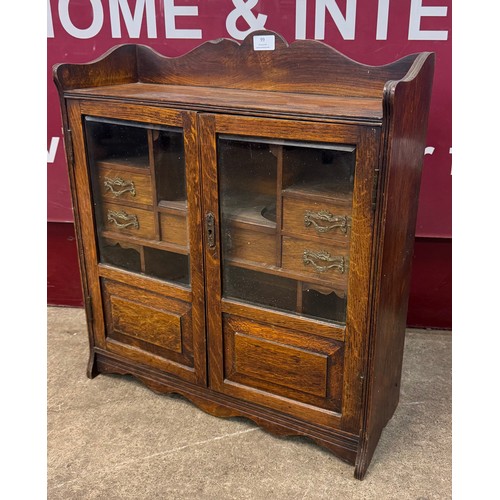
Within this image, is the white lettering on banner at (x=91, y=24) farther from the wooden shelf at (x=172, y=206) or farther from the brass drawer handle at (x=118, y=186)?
the wooden shelf at (x=172, y=206)

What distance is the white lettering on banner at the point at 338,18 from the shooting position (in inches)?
95.6

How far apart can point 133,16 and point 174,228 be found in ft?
3.60

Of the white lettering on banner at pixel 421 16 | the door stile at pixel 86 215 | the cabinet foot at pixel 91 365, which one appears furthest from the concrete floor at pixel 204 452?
the white lettering on banner at pixel 421 16

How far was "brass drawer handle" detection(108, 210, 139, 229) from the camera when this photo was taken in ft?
7.70

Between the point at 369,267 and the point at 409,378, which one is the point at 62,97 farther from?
the point at 409,378

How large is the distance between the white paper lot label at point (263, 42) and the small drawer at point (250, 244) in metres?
0.72

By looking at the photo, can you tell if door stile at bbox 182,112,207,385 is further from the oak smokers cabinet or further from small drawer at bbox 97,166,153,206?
small drawer at bbox 97,166,153,206

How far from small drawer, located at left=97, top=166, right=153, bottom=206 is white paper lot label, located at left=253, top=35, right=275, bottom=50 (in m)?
0.68

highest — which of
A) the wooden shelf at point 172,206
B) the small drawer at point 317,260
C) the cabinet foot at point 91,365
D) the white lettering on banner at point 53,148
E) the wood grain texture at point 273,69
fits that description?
the wood grain texture at point 273,69

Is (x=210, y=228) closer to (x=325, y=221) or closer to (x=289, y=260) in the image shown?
(x=289, y=260)

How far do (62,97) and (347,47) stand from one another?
48.6 inches

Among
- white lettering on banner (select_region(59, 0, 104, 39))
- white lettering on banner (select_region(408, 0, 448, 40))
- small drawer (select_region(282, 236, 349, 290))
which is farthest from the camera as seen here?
white lettering on banner (select_region(59, 0, 104, 39))

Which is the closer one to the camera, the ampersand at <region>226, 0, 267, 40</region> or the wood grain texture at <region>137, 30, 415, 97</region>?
the wood grain texture at <region>137, 30, 415, 97</region>

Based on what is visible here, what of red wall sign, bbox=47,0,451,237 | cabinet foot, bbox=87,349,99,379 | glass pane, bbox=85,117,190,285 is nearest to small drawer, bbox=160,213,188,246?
glass pane, bbox=85,117,190,285
